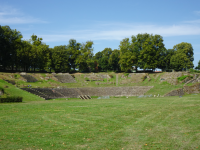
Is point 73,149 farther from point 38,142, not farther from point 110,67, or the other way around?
point 110,67

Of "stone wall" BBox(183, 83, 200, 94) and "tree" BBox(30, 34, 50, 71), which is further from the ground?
"tree" BBox(30, 34, 50, 71)

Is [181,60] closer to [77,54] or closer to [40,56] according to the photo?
[77,54]

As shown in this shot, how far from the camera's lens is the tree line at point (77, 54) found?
73.5 m

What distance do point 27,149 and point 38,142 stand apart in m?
1.08

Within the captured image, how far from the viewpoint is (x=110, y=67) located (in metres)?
108

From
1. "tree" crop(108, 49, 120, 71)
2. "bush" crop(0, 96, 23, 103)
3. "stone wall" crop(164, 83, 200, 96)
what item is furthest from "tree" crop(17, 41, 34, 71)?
"stone wall" crop(164, 83, 200, 96)

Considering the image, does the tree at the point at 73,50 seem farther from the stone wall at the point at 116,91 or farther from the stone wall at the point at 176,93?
the stone wall at the point at 176,93

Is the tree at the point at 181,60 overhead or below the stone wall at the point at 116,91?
overhead

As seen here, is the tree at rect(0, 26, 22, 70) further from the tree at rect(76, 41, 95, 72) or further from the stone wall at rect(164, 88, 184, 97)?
the stone wall at rect(164, 88, 184, 97)

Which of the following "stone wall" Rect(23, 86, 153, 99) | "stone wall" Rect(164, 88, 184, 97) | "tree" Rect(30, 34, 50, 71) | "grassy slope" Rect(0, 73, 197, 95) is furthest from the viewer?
"tree" Rect(30, 34, 50, 71)

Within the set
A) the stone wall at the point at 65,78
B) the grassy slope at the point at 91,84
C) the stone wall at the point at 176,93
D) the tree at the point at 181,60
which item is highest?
the tree at the point at 181,60

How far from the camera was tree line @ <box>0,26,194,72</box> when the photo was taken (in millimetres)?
73500

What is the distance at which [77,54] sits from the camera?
95.6m

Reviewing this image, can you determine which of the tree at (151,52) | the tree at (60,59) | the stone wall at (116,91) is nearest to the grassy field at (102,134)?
the stone wall at (116,91)
